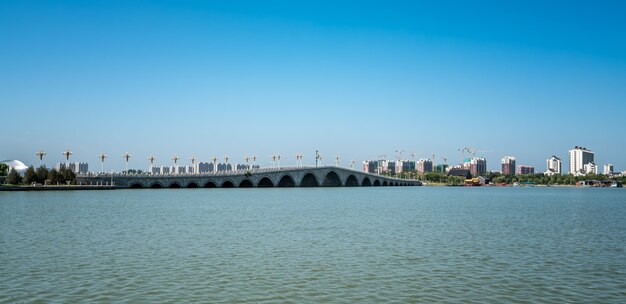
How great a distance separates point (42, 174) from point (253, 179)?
49.6 metres

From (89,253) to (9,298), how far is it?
7583mm

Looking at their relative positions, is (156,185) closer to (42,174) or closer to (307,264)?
(42,174)

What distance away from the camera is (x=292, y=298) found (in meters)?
14.2

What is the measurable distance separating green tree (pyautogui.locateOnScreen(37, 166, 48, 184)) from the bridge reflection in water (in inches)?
272

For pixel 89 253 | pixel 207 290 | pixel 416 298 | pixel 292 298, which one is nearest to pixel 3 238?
pixel 89 253

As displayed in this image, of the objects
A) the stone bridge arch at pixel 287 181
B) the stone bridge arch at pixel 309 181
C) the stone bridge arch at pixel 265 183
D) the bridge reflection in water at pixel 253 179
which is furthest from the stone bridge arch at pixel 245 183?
the stone bridge arch at pixel 309 181

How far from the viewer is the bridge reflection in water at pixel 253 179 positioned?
11025 cm

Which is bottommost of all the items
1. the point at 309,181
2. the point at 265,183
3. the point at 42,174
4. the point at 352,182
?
the point at 352,182

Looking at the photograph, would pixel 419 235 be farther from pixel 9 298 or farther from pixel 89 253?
pixel 9 298

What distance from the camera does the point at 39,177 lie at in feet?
323

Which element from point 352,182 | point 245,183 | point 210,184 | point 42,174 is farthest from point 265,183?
point 42,174

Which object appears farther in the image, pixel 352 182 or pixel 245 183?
pixel 352 182

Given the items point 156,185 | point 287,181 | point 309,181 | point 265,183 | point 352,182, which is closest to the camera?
point 156,185

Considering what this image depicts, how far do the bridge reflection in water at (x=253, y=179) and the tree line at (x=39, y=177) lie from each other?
6.27 m
